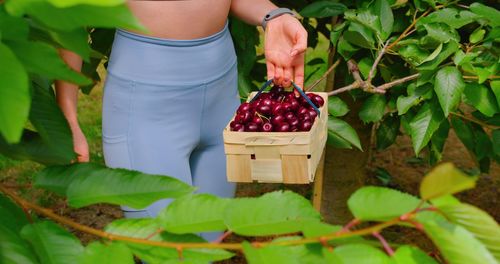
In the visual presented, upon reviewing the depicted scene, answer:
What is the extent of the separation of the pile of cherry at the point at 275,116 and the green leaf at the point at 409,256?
1.18 meters

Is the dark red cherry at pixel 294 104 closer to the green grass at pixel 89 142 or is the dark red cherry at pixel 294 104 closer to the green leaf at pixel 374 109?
the green leaf at pixel 374 109

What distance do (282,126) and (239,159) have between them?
5.9 inches

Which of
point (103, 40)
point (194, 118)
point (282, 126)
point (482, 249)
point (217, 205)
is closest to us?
point (482, 249)

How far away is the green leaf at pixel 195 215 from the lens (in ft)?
3.01

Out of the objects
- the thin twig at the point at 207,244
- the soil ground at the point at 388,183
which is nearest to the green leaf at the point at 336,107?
the soil ground at the point at 388,183

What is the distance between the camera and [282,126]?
2012mm

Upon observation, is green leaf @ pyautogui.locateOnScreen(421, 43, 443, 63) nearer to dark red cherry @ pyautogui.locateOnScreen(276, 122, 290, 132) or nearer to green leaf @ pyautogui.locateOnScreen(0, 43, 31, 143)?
dark red cherry @ pyautogui.locateOnScreen(276, 122, 290, 132)

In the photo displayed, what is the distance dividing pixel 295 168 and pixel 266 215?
3.72ft

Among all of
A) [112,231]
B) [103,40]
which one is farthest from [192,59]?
[112,231]

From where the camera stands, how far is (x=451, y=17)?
253cm

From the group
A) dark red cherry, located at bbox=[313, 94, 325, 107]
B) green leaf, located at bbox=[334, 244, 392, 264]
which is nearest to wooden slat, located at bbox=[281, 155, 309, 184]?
dark red cherry, located at bbox=[313, 94, 325, 107]

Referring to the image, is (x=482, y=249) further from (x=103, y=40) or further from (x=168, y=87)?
(x=103, y=40)

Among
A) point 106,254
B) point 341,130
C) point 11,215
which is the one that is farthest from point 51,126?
A: point 341,130

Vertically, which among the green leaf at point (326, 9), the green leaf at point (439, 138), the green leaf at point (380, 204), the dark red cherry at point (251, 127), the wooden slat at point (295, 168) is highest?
the green leaf at point (380, 204)
